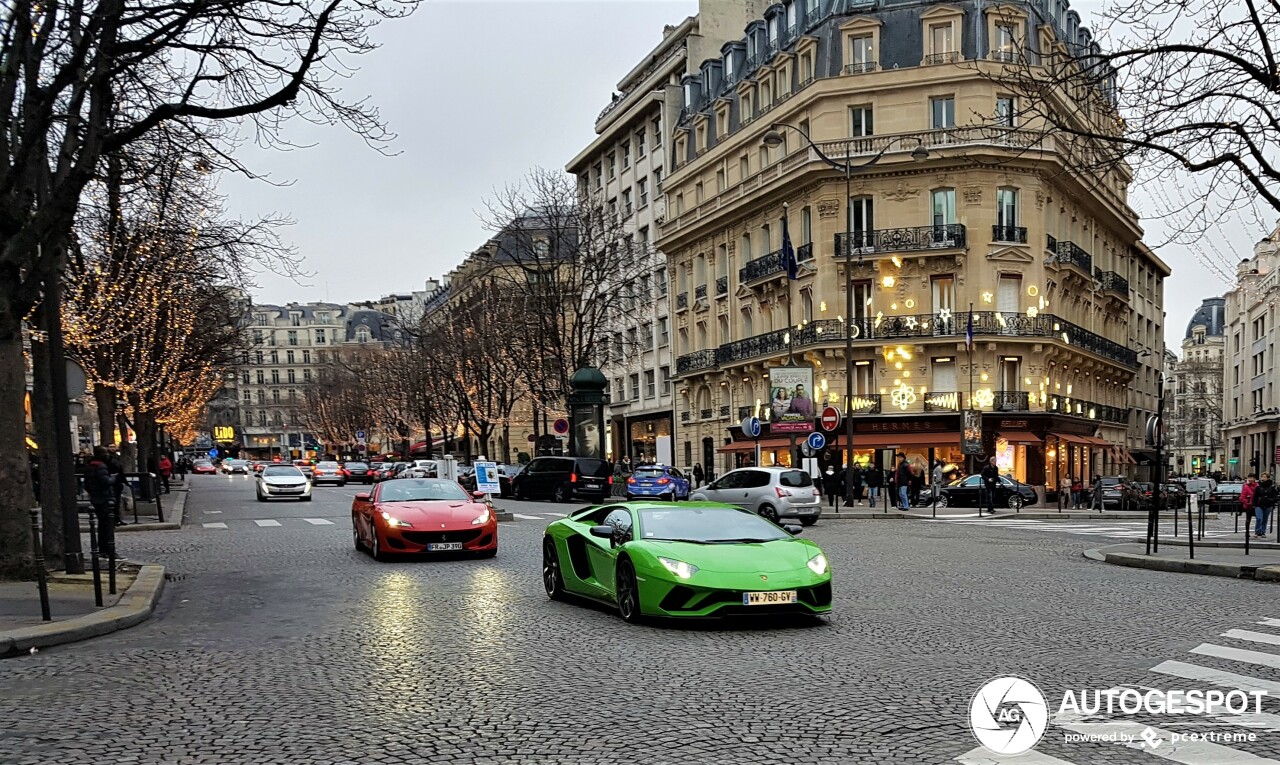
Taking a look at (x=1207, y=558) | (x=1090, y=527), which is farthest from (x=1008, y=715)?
(x=1090, y=527)

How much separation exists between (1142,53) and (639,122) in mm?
56155

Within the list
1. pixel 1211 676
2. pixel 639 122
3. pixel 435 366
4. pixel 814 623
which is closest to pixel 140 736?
pixel 814 623

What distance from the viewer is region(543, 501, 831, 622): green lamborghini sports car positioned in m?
A: 9.63

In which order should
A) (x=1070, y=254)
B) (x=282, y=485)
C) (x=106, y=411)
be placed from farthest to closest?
(x=1070, y=254)
(x=282, y=485)
(x=106, y=411)

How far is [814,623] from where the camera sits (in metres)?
10.1

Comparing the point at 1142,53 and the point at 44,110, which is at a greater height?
the point at 1142,53

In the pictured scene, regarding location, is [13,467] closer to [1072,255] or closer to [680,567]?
[680,567]

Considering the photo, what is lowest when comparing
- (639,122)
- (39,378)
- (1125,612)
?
(1125,612)

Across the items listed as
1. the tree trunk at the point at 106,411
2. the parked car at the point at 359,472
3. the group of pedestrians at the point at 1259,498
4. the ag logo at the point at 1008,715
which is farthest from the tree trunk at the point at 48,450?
the parked car at the point at 359,472

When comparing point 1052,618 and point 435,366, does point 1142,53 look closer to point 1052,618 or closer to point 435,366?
point 1052,618

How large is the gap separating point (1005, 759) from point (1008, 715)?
925 millimetres

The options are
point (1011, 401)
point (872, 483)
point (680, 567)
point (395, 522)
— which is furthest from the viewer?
point (1011, 401)

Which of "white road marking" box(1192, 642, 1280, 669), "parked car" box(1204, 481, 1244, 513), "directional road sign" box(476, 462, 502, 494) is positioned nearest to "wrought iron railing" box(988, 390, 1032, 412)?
"parked car" box(1204, 481, 1244, 513)

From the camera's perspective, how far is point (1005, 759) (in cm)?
557
